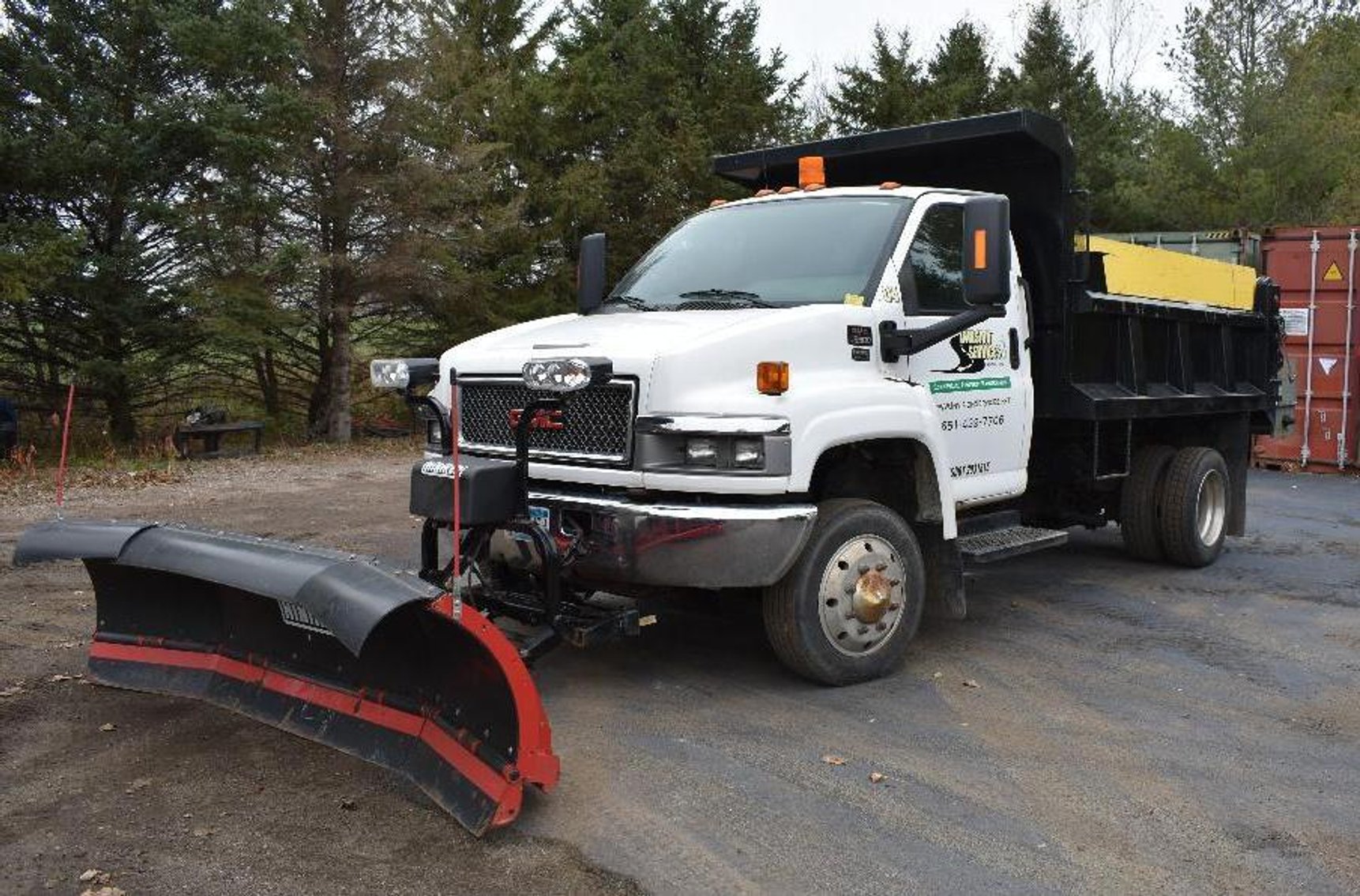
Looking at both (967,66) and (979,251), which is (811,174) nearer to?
(979,251)

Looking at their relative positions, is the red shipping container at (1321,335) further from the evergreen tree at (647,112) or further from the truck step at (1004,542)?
the evergreen tree at (647,112)

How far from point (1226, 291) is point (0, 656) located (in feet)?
26.1

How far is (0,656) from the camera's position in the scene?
5.57 metres

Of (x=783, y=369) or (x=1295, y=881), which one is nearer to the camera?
(x=1295, y=881)

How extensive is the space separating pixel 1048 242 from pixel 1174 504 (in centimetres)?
248

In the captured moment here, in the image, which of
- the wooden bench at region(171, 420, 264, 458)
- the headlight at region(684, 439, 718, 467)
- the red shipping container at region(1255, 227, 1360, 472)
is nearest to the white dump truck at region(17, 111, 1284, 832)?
the headlight at region(684, 439, 718, 467)

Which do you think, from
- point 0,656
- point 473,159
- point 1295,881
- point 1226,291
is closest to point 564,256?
point 473,159

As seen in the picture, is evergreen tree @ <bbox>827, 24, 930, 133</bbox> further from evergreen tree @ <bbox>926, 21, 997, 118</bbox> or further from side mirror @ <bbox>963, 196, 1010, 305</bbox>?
side mirror @ <bbox>963, 196, 1010, 305</bbox>

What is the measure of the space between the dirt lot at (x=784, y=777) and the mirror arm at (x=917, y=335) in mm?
1479

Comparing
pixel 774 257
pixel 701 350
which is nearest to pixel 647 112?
pixel 774 257

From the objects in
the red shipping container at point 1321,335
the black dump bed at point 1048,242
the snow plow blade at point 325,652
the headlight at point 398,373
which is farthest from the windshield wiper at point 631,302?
the red shipping container at point 1321,335

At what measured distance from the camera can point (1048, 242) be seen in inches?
263

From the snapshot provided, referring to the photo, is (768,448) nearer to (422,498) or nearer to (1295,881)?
(422,498)

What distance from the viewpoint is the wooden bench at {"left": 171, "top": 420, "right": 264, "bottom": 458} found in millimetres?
16016
